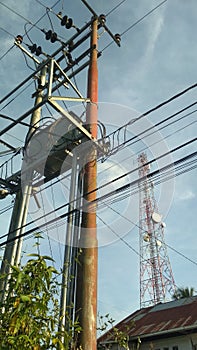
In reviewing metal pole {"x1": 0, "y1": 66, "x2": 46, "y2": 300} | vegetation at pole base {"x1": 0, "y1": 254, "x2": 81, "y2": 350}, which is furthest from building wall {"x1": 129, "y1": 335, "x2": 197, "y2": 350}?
vegetation at pole base {"x1": 0, "y1": 254, "x2": 81, "y2": 350}

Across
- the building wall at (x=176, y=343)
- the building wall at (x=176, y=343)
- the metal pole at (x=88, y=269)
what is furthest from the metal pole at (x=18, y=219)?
the building wall at (x=176, y=343)

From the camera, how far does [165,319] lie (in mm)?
18469

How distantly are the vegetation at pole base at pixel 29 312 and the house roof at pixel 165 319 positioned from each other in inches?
512

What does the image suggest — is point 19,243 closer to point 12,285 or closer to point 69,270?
point 69,270

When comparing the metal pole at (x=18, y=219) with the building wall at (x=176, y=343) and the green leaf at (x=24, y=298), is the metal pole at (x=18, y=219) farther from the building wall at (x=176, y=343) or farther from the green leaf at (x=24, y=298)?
the building wall at (x=176, y=343)

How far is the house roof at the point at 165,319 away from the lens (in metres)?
16.5

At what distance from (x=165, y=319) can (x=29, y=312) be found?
1711cm

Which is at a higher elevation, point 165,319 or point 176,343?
point 165,319

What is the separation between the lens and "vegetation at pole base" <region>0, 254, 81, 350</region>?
3.06 meters

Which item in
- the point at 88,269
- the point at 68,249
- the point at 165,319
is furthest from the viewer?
the point at 165,319

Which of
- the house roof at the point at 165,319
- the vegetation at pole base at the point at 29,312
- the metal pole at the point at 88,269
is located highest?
the house roof at the point at 165,319

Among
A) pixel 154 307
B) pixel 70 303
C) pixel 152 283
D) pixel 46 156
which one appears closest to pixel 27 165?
pixel 46 156

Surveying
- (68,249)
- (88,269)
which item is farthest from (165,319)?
(88,269)

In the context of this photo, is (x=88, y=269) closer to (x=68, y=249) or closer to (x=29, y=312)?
(x=68, y=249)
